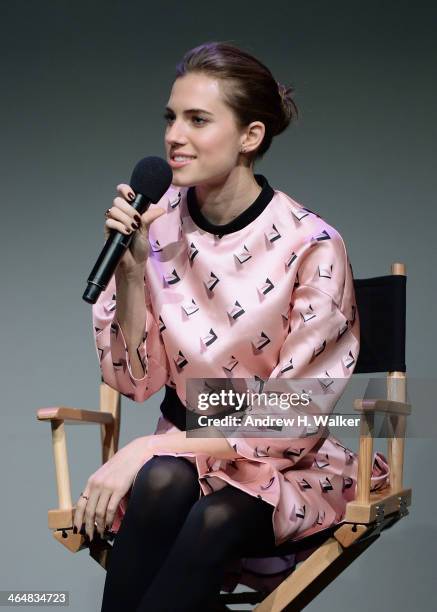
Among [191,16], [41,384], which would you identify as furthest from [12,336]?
[191,16]

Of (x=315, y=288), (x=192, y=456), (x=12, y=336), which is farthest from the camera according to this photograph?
(x=12, y=336)

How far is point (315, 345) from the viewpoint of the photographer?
162 centimetres

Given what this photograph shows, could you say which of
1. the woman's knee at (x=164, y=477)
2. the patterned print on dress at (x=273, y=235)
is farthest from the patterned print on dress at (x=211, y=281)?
the woman's knee at (x=164, y=477)

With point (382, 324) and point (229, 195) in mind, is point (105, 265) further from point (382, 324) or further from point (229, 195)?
point (382, 324)

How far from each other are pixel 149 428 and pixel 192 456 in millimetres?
913

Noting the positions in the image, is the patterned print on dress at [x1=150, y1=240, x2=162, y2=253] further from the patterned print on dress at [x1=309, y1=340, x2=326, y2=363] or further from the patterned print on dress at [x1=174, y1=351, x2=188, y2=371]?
the patterned print on dress at [x1=309, y1=340, x2=326, y2=363]

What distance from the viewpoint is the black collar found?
173 cm

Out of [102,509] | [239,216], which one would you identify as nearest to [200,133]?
[239,216]

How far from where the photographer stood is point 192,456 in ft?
4.99

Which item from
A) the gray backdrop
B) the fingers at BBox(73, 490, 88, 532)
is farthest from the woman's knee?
the gray backdrop

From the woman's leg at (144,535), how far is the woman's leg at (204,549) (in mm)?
24

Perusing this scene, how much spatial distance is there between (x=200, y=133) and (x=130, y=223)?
0.88 ft

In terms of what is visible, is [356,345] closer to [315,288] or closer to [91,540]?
[315,288]

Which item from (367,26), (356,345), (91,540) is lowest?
(91,540)
